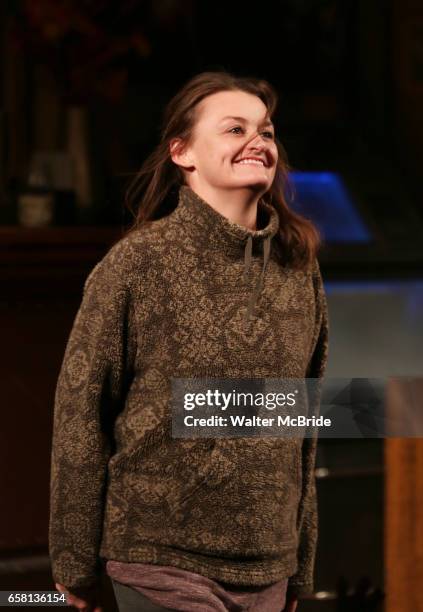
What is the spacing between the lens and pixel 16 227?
206cm

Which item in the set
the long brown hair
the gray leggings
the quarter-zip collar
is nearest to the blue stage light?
the long brown hair

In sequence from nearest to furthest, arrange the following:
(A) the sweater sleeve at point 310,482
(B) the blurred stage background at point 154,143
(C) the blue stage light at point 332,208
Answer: (A) the sweater sleeve at point 310,482
(B) the blurred stage background at point 154,143
(C) the blue stage light at point 332,208

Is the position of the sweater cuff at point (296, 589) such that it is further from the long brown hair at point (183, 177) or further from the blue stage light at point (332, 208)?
the blue stage light at point (332, 208)

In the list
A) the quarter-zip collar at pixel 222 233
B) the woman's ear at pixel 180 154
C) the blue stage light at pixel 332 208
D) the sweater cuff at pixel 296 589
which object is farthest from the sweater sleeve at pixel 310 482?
the blue stage light at pixel 332 208

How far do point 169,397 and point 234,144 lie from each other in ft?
1.12

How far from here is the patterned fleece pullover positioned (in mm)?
1330

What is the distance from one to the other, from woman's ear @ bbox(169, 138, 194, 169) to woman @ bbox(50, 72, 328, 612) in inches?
0.5

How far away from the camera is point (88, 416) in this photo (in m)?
1.35

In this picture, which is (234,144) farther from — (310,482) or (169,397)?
(310,482)

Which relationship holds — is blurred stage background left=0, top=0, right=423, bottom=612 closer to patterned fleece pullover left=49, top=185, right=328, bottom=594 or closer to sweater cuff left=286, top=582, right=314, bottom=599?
sweater cuff left=286, top=582, right=314, bottom=599

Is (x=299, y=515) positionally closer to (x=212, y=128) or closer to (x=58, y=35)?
(x=212, y=128)

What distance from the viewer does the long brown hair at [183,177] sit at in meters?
1.40

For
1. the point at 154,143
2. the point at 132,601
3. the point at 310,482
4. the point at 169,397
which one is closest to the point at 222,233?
the point at 169,397

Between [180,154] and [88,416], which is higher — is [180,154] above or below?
above
